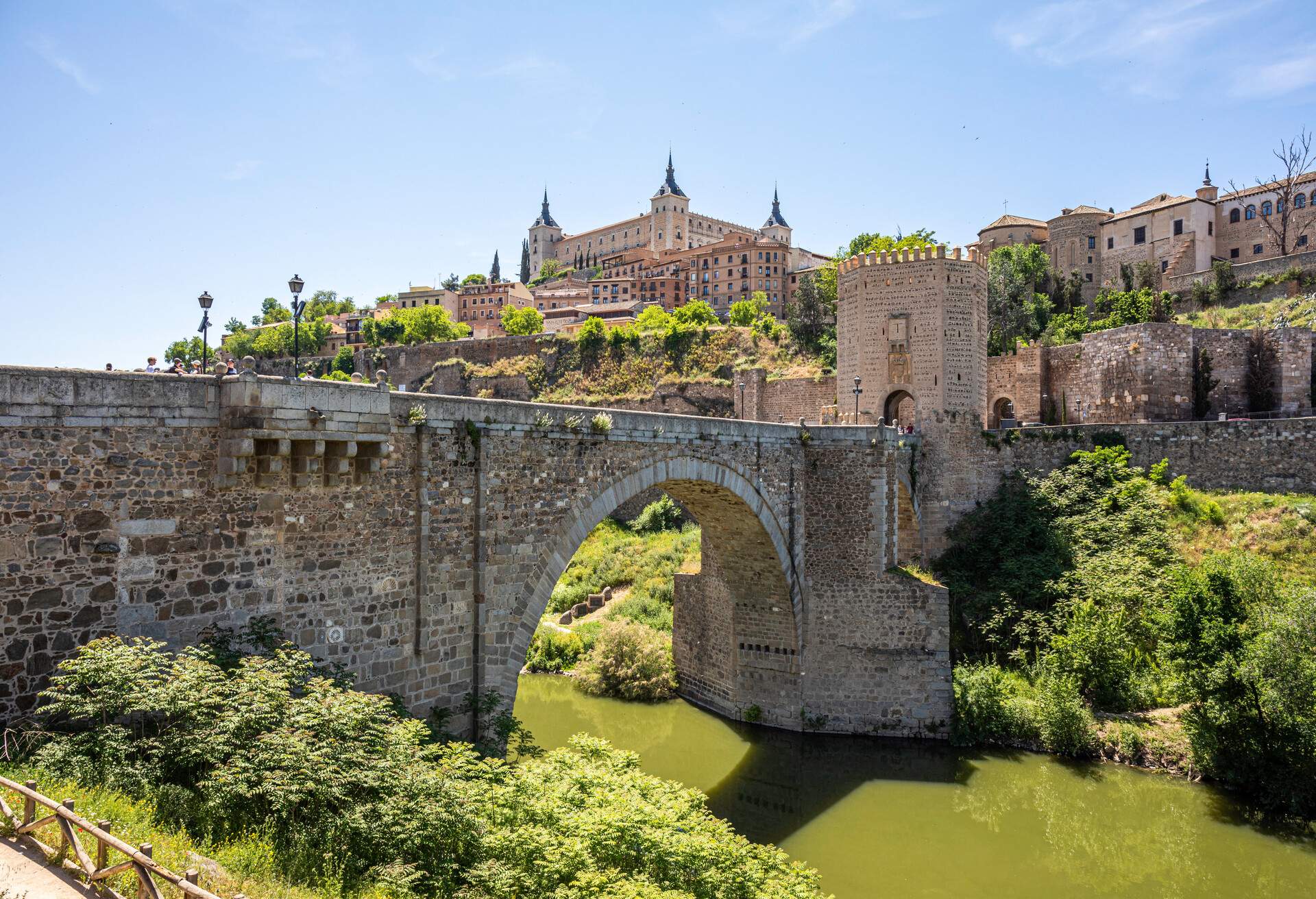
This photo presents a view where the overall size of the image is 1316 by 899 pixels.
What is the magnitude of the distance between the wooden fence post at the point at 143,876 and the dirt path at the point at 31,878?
18.9 inches

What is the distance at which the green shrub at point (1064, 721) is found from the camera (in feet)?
60.2

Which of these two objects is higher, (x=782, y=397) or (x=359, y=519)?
(x=782, y=397)

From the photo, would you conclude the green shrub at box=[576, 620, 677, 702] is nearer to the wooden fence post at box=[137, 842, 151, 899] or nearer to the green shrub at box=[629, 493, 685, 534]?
the green shrub at box=[629, 493, 685, 534]

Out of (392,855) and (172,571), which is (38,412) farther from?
(392,855)

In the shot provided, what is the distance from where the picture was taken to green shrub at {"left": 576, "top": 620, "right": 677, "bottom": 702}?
22562mm

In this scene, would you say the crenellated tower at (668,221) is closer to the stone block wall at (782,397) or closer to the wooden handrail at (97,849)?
the stone block wall at (782,397)

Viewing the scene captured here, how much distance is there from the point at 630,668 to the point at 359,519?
43.2ft

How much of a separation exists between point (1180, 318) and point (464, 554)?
4219cm

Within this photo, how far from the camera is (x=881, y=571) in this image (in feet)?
66.4

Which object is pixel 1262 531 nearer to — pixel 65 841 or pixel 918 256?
pixel 918 256

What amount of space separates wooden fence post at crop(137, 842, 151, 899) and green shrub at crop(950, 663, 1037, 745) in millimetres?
17624

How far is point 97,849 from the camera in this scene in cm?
586

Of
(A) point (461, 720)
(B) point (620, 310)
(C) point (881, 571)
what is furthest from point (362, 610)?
(B) point (620, 310)

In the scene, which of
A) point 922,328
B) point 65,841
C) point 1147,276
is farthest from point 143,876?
point 1147,276
